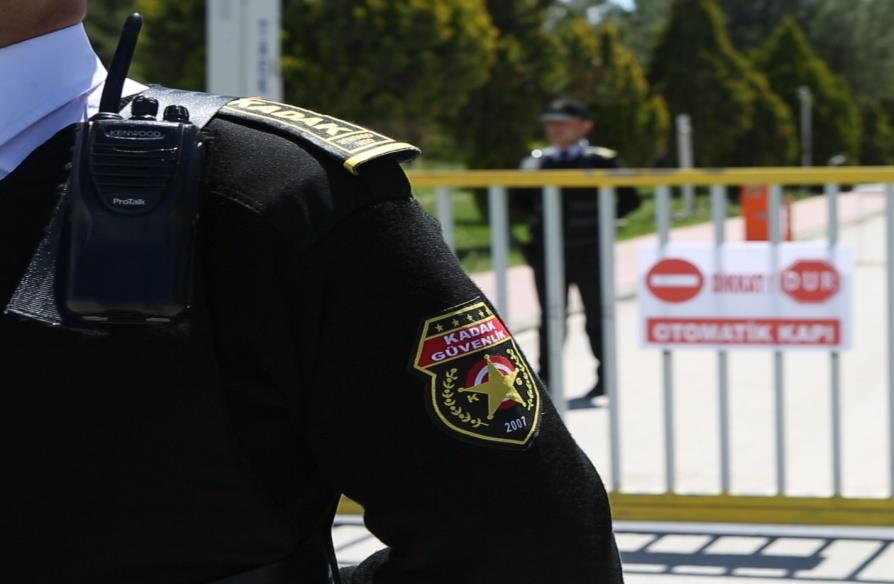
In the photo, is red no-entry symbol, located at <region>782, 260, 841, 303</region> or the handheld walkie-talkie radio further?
red no-entry symbol, located at <region>782, 260, 841, 303</region>

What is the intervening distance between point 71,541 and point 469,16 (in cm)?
Result: 2023

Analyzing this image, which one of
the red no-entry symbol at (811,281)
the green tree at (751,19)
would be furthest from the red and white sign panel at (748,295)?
the green tree at (751,19)

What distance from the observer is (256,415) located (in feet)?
4.15

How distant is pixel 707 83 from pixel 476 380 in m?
37.6

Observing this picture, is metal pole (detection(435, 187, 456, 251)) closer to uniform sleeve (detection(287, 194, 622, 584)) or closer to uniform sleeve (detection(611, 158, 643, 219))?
uniform sleeve (detection(611, 158, 643, 219))

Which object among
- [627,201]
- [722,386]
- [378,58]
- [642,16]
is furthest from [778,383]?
[642,16]

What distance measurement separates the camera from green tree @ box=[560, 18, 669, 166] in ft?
97.2

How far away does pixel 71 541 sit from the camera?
4.07ft

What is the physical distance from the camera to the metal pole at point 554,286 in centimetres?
582

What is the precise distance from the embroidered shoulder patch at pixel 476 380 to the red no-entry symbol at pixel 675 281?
4397mm

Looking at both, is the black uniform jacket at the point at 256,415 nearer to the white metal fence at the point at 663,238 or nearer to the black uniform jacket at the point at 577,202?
the white metal fence at the point at 663,238

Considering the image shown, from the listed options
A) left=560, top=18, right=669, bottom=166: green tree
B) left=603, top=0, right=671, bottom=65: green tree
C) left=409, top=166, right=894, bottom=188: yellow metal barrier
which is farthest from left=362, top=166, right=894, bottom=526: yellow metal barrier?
left=603, top=0, right=671, bottom=65: green tree

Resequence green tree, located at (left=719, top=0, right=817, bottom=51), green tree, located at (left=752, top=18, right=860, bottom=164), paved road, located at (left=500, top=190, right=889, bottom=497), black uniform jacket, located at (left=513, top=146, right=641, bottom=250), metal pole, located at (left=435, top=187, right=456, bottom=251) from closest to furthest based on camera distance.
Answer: metal pole, located at (left=435, top=187, right=456, bottom=251) < black uniform jacket, located at (left=513, top=146, right=641, bottom=250) < paved road, located at (left=500, top=190, right=889, bottom=497) < green tree, located at (left=752, top=18, right=860, bottom=164) < green tree, located at (left=719, top=0, right=817, bottom=51)

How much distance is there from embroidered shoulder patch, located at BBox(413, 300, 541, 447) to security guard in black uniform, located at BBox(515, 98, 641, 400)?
15.3 feet
